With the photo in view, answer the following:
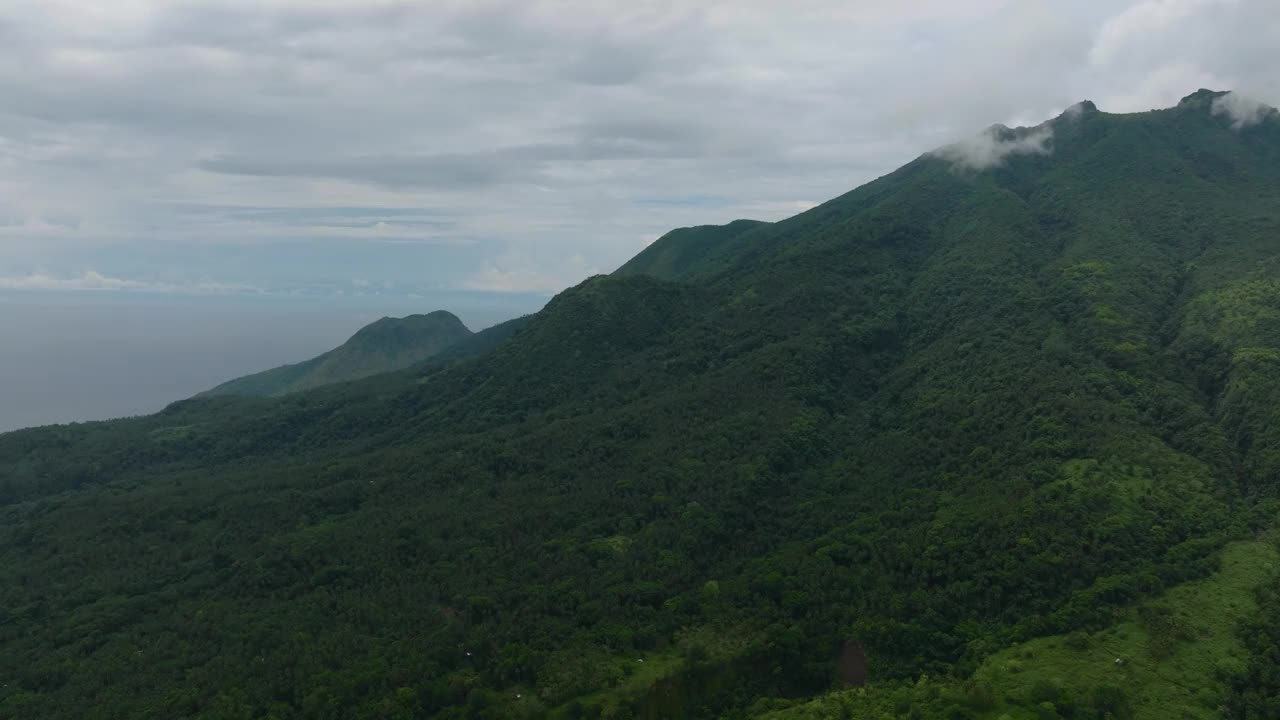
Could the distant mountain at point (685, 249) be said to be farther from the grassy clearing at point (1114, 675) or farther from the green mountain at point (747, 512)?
the grassy clearing at point (1114, 675)

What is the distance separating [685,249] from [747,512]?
422ft

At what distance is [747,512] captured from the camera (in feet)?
211

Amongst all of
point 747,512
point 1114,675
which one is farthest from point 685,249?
point 1114,675

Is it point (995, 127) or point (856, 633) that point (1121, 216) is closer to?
point (995, 127)

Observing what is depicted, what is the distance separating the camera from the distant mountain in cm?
17799

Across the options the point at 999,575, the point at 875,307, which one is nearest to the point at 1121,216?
the point at 875,307

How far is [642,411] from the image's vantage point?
273ft

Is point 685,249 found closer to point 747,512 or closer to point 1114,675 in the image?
point 747,512

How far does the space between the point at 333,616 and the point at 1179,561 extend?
53.7 meters

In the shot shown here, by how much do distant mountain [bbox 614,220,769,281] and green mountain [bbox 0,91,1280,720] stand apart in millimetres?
60234

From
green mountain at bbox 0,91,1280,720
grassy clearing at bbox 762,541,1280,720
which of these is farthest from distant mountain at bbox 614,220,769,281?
grassy clearing at bbox 762,541,1280,720

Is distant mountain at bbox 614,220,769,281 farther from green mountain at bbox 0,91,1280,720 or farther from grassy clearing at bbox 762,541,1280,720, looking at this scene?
grassy clearing at bbox 762,541,1280,720

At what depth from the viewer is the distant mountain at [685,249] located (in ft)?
584

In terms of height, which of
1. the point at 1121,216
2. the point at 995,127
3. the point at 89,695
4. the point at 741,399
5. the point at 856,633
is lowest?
the point at 856,633
